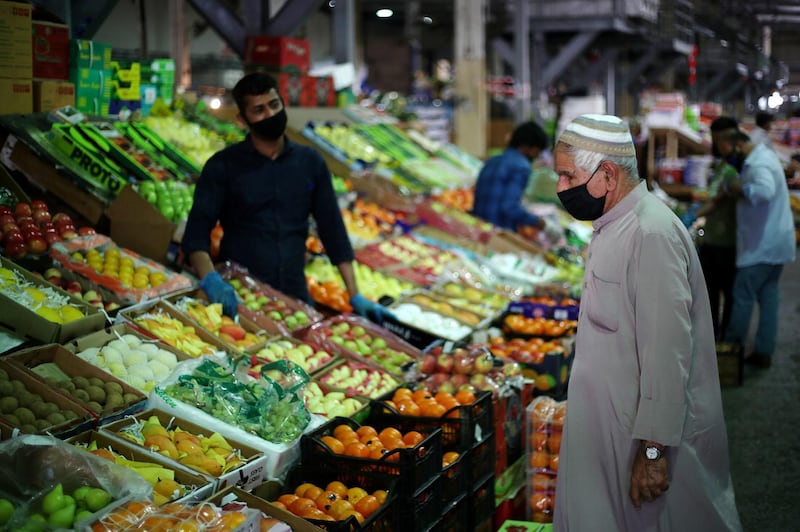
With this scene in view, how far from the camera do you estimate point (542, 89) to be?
20641mm

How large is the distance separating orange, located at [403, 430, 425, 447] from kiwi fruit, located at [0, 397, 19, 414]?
1.41 meters

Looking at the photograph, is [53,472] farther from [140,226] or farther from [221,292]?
[140,226]

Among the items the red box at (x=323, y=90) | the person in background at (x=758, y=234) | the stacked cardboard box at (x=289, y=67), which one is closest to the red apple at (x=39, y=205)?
the stacked cardboard box at (x=289, y=67)

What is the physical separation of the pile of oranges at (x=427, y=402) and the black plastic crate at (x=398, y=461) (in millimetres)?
376

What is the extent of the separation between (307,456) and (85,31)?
4.21 metres

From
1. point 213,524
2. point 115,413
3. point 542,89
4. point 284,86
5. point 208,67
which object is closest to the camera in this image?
point 213,524

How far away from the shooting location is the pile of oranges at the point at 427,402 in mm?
3938

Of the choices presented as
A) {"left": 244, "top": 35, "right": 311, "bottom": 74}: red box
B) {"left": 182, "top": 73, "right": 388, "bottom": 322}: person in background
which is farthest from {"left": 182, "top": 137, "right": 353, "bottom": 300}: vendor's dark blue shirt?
{"left": 244, "top": 35, "right": 311, "bottom": 74}: red box

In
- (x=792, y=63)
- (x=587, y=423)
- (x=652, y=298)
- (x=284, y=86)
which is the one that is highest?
(x=792, y=63)

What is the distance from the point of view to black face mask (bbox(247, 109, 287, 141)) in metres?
4.45

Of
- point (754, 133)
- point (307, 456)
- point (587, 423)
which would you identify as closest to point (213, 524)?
point (307, 456)

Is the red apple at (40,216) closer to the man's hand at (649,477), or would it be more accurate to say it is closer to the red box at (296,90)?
the man's hand at (649,477)

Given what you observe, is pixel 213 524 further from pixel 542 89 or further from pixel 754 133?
pixel 542 89

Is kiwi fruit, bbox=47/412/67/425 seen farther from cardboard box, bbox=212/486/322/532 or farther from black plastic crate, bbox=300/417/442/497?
black plastic crate, bbox=300/417/442/497
